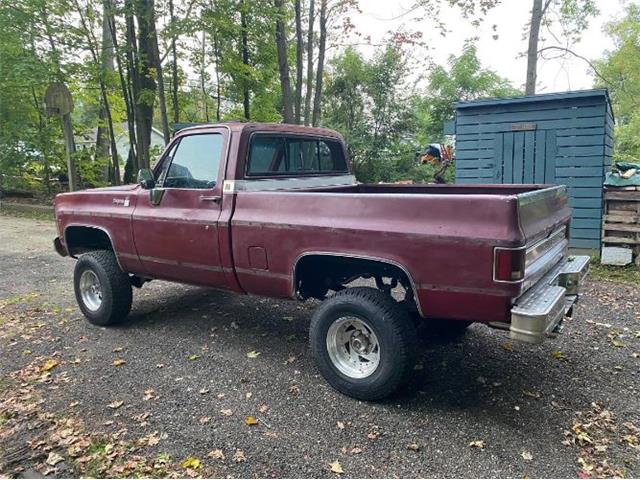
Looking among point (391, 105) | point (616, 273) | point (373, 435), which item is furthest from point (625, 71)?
point (373, 435)

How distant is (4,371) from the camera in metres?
4.05

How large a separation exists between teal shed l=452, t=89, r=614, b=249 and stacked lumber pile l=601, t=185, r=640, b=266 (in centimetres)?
35

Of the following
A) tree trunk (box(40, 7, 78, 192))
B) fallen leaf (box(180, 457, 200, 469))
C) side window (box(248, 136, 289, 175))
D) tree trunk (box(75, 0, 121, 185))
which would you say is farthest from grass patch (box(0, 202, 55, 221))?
fallen leaf (box(180, 457, 200, 469))

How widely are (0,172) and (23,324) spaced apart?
1289 centimetres

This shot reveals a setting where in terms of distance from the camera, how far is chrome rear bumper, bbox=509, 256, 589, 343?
8.79 feet

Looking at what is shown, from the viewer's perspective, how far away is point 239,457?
2822mm

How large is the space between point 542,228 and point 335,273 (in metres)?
1.59

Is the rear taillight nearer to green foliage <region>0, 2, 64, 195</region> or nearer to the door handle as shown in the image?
the door handle

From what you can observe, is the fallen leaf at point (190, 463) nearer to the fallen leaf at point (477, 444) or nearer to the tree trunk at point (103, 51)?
the fallen leaf at point (477, 444)

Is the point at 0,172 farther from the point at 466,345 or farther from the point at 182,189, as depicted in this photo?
the point at 466,345

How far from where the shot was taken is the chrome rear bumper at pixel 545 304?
8.79 feet

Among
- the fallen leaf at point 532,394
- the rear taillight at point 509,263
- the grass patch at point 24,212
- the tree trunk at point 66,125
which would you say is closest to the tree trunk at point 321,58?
the tree trunk at point 66,125

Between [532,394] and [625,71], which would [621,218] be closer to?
[532,394]

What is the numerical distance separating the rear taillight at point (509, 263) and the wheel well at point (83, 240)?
4.25 meters
